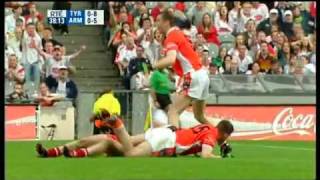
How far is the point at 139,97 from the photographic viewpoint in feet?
70.5

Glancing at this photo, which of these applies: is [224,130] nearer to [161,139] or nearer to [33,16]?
[161,139]

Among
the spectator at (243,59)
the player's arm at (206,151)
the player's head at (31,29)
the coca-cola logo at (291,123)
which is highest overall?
the player's head at (31,29)

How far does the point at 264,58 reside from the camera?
2338cm

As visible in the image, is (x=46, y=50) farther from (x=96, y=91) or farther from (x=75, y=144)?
(x=75, y=144)

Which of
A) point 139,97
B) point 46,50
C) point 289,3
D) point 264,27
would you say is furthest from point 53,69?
point 289,3

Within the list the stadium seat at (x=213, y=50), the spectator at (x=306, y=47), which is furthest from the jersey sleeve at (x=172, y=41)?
the spectator at (x=306, y=47)

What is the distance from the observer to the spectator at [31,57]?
70.7 feet

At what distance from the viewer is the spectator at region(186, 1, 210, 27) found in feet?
79.4

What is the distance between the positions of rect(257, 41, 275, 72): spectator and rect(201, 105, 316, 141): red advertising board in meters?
1.48

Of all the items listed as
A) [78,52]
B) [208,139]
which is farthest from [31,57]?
[208,139]

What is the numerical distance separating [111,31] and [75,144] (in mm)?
11286

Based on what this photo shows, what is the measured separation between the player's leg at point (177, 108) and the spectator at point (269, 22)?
29.9ft

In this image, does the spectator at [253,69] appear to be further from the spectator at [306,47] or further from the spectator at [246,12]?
the spectator at [246,12]

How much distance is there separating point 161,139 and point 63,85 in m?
9.38
